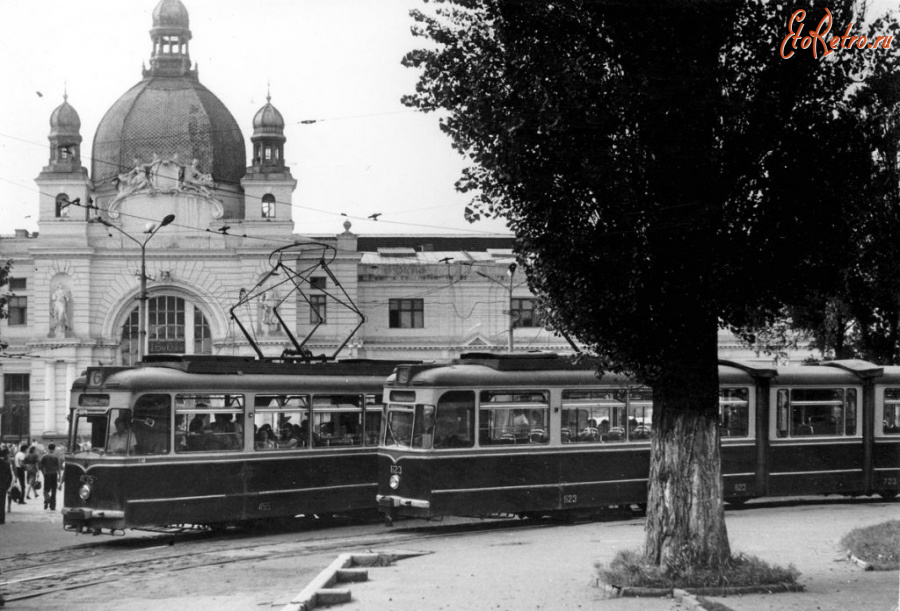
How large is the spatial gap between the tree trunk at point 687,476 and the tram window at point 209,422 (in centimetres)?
847

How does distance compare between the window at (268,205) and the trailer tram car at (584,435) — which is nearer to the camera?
the trailer tram car at (584,435)

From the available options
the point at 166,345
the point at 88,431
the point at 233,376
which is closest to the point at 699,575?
the point at 233,376

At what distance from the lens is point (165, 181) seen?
62.3 meters

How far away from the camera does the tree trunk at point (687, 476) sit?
13.5m

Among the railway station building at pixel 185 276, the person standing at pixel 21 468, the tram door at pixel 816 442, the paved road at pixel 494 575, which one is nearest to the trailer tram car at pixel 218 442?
the paved road at pixel 494 575

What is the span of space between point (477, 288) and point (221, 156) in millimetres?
15556

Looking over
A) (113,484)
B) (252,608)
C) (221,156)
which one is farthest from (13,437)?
→ (252,608)

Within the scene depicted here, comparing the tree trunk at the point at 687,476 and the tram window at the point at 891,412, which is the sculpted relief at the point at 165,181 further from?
the tree trunk at the point at 687,476

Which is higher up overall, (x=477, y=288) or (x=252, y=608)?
(x=477, y=288)

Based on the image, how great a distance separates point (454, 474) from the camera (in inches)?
794

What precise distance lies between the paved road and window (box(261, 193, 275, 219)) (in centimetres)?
4569

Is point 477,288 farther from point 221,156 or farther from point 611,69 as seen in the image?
point 611,69

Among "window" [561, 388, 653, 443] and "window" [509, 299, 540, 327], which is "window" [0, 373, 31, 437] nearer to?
"window" [509, 299, 540, 327]

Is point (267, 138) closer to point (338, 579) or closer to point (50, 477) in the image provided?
point (50, 477)
